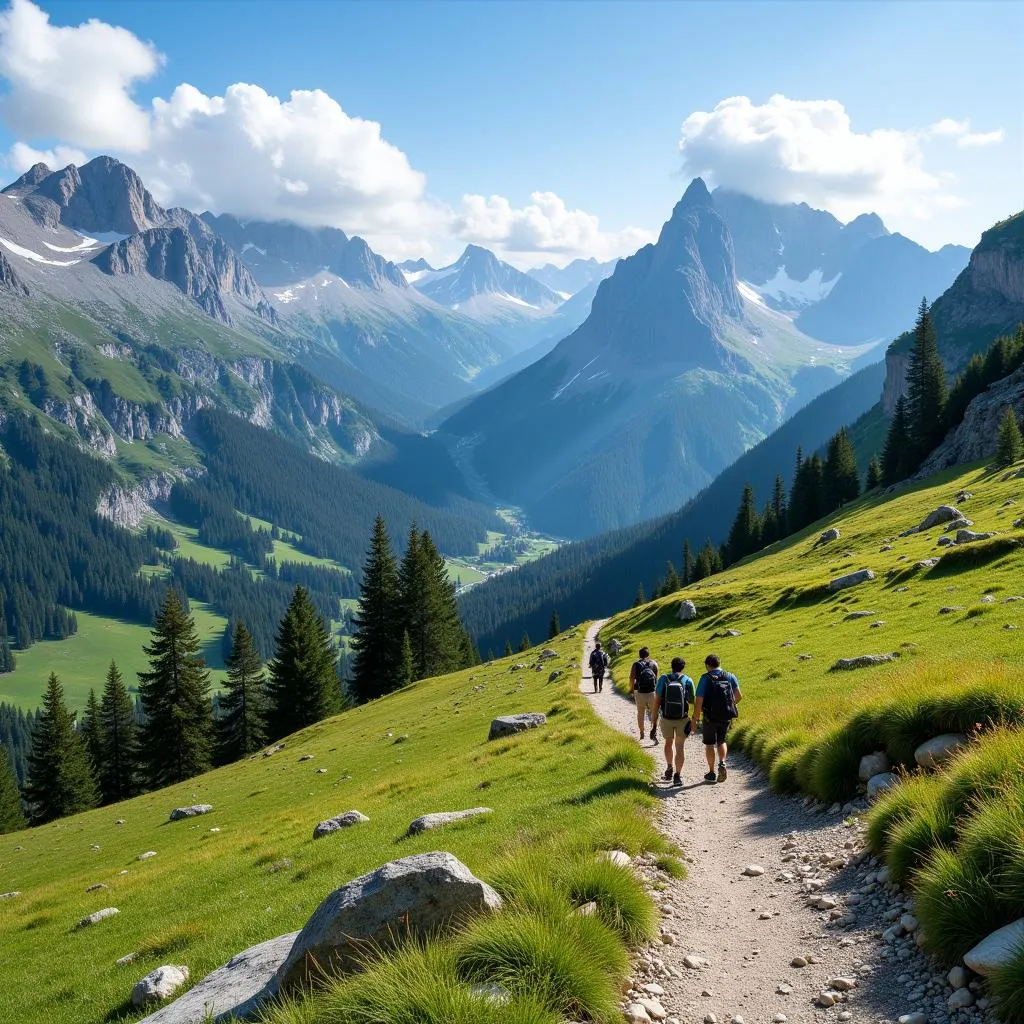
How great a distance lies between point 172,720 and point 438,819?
190 feet

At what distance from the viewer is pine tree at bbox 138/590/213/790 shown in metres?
64.0

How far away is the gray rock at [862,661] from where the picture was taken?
907 inches

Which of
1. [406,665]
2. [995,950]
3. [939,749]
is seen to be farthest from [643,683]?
[406,665]

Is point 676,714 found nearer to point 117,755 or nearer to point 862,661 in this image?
point 862,661

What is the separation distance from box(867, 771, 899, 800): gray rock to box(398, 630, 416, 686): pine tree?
6398 centimetres

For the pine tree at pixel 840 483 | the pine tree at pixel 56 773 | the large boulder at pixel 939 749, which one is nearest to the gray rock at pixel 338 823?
the large boulder at pixel 939 749

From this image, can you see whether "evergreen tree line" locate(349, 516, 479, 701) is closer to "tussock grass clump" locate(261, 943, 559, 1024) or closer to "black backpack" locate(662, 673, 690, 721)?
"black backpack" locate(662, 673, 690, 721)

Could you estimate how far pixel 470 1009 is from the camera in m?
6.22

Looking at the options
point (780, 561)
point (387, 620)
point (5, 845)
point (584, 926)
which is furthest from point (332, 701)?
point (584, 926)

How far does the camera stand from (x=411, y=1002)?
20.8ft

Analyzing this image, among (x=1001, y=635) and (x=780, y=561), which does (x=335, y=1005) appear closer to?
(x=1001, y=635)

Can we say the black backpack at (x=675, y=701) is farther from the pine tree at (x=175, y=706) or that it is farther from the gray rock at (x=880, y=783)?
the pine tree at (x=175, y=706)

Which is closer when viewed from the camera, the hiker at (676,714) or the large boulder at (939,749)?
the large boulder at (939,749)

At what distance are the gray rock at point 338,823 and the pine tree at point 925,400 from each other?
332ft
